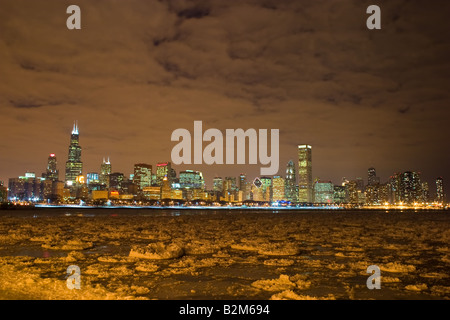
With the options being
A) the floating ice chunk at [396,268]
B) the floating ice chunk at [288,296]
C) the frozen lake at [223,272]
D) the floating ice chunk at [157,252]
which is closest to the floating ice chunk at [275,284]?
the frozen lake at [223,272]

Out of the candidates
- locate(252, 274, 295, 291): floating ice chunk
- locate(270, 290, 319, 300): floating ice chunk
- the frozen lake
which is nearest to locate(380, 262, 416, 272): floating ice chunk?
the frozen lake

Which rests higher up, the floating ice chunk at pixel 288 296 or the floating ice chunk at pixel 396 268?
the floating ice chunk at pixel 288 296

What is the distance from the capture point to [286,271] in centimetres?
1151

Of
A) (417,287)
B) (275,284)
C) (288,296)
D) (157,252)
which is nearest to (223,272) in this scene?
(275,284)

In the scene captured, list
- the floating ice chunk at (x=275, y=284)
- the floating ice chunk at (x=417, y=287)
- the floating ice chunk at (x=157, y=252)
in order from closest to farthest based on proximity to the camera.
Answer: the floating ice chunk at (x=275, y=284) → the floating ice chunk at (x=417, y=287) → the floating ice chunk at (x=157, y=252)

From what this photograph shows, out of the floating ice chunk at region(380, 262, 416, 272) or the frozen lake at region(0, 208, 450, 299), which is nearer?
the frozen lake at region(0, 208, 450, 299)

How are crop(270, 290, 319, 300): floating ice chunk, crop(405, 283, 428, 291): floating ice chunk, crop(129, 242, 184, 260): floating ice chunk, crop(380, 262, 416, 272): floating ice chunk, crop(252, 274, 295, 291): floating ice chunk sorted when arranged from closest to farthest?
crop(270, 290, 319, 300): floating ice chunk < crop(252, 274, 295, 291): floating ice chunk < crop(405, 283, 428, 291): floating ice chunk < crop(380, 262, 416, 272): floating ice chunk < crop(129, 242, 184, 260): floating ice chunk

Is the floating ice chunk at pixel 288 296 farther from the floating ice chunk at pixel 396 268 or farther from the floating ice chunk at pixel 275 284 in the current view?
the floating ice chunk at pixel 396 268

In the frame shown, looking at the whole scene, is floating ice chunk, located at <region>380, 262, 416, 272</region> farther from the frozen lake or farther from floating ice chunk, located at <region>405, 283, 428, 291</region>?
floating ice chunk, located at <region>405, 283, 428, 291</region>
